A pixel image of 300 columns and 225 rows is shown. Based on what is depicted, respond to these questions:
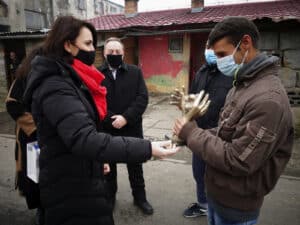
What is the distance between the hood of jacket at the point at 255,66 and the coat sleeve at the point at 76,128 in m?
0.72

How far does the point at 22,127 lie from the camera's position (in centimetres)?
273

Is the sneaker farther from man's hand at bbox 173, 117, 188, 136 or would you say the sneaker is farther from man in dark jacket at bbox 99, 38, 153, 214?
man's hand at bbox 173, 117, 188, 136

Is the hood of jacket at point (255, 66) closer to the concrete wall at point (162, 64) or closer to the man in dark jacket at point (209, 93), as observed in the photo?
the man in dark jacket at point (209, 93)

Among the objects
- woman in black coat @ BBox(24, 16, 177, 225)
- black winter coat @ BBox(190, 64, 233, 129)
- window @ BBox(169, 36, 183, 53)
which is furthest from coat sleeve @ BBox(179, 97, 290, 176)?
window @ BBox(169, 36, 183, 53)

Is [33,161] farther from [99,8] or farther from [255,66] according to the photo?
[99,8]

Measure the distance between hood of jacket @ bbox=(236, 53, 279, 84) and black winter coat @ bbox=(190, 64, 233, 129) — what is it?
4.25 ft

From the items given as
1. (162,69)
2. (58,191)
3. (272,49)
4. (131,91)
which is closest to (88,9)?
(162,69)

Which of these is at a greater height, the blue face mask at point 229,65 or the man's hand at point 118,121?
the blue face mask at point 229,65

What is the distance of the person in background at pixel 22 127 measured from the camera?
263cm

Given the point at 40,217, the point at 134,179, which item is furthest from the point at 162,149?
the point at 40,217

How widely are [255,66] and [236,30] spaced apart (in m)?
0.23

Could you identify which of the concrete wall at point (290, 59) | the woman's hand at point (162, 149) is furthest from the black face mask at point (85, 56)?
the concrete wall at point (290, 59)

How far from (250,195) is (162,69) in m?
11.0

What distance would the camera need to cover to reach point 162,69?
12.4m
